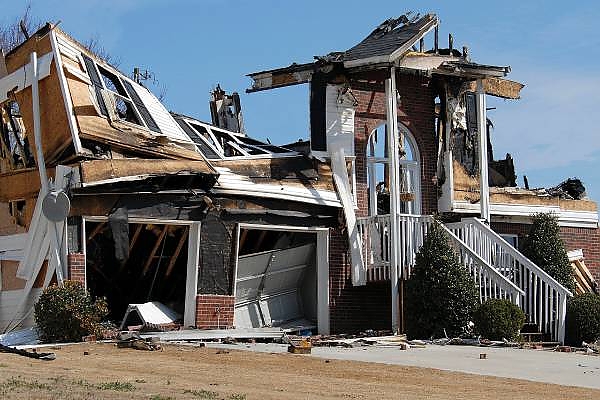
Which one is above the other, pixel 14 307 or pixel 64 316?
pixel 14 307

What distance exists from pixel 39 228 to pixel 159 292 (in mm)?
3894

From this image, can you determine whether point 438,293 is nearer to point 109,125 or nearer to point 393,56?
point 393,56

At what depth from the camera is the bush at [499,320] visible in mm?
20766

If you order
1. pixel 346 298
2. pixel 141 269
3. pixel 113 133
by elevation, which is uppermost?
pixel 113 133

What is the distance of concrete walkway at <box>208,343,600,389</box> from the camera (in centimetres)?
1617

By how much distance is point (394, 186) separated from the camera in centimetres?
2316

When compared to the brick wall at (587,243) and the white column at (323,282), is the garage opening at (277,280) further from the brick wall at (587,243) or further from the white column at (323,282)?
the brick wall at (587,243)

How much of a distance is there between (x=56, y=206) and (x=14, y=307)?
8.36ft

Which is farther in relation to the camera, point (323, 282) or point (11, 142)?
point (323, 282)

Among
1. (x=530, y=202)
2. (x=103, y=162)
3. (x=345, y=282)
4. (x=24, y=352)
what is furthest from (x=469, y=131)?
(x=24, y=352)

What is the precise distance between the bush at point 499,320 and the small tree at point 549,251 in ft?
12.1

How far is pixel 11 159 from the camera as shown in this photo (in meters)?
22.3

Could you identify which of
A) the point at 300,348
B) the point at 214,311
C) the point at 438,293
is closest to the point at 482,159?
the point at 438,293

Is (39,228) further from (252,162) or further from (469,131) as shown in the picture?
(469,131)
